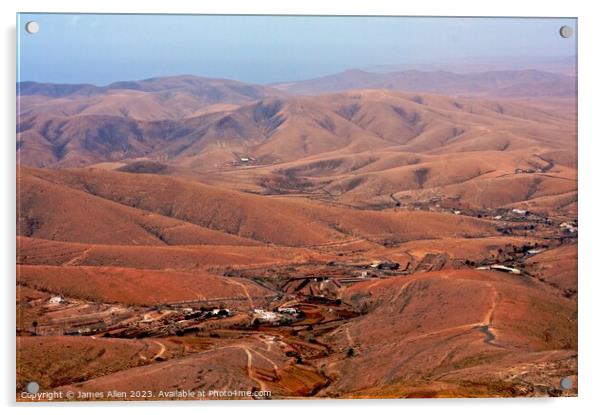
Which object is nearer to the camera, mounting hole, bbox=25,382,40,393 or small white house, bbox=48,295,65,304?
mounting hole, bbox=25,382,40,393

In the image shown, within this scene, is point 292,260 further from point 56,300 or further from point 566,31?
point 566,31

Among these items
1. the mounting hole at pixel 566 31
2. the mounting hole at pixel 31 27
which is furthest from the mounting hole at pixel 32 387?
the mounting hole at pixel 566 31

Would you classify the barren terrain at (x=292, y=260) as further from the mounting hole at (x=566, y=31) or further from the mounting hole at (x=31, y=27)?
the mounting hole at (x=566, y=31)

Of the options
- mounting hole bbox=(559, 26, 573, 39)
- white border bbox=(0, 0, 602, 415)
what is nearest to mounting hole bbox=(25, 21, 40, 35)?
white border bbox=(0, 0, 602, 415)

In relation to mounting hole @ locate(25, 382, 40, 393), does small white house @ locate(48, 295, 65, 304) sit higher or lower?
higher

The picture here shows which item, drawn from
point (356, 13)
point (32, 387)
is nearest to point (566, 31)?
point (356, 13)

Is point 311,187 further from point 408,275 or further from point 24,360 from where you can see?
point 24,360

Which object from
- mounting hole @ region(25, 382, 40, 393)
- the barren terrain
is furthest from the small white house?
mounting hole @ region(25, 382, 40, 393)

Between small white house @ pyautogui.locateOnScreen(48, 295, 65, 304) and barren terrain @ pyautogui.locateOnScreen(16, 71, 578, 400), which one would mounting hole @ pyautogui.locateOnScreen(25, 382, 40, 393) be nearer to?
barren terrain @ pyautogui.locateOnScreen(16, 71, 578, 400)

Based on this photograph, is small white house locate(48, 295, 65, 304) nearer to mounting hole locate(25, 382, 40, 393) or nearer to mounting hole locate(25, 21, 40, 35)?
mounting hole locate(25, 382, 40, 393)

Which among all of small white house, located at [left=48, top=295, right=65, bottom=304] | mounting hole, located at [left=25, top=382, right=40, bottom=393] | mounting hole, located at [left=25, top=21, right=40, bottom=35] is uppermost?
mounting hole, located at [left=25, top=21, right=40, bottom=35]

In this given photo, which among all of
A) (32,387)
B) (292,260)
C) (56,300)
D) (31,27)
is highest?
(31,27)
